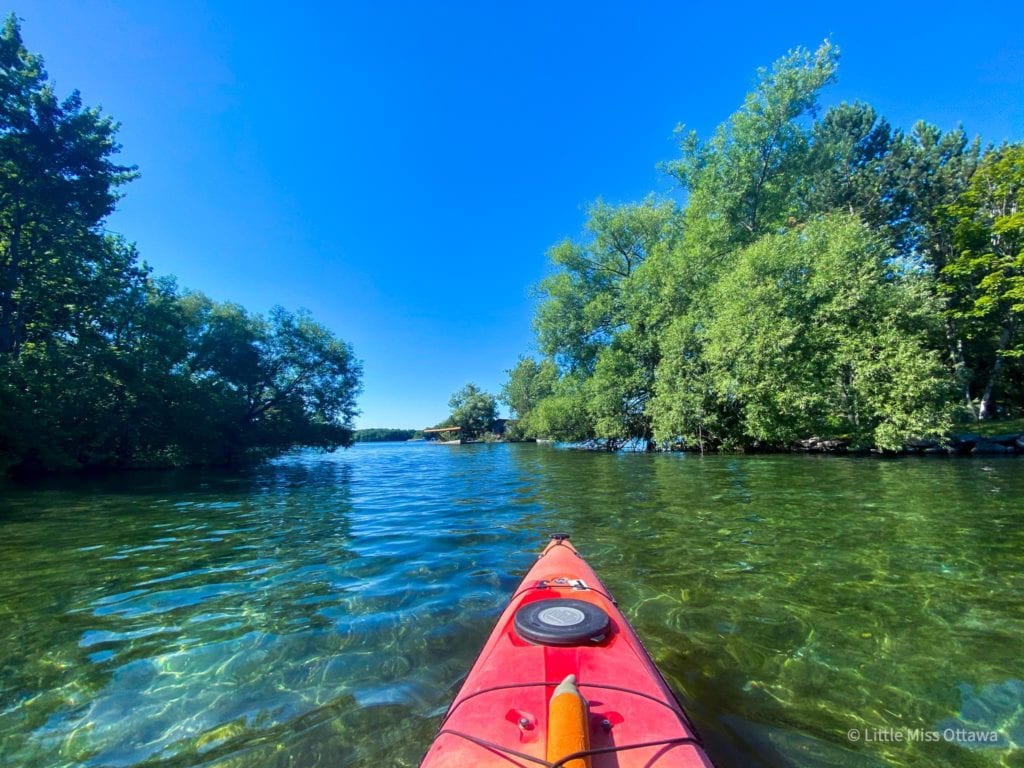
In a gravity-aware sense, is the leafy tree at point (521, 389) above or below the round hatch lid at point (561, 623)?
above

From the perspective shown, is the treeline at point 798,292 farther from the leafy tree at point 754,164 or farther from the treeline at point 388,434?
the treeline at point 388,434

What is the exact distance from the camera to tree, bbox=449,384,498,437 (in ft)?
246

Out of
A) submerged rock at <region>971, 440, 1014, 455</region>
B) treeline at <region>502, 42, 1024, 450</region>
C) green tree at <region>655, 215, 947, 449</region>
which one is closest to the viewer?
green tree at <region>655, 215, 947, 449</region>

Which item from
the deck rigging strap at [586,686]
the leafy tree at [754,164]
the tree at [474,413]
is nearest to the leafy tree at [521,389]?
the tree at [474,413]

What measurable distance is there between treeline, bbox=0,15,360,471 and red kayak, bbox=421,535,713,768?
79.6 ft

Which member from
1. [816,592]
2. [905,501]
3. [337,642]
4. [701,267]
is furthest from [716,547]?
[701,267]

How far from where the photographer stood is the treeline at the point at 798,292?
1838cm

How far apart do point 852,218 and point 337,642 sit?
27980 mm

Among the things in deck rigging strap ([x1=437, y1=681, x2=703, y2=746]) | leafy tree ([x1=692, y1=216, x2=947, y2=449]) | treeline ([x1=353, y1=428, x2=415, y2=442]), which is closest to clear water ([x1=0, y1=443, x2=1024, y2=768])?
deck rigging strap ([x1=437, y1=681, x2=703, y2=746])

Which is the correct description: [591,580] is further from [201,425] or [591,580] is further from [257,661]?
[201,425]

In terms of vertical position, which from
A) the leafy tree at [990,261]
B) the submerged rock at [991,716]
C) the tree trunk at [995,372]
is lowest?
the submerged rock at [991,716]

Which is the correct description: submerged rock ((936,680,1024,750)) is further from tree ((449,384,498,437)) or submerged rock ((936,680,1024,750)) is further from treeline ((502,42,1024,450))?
tree ((449,384,498,437))

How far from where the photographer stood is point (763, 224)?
2717 cm

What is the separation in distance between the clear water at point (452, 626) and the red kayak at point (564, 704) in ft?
2.33
